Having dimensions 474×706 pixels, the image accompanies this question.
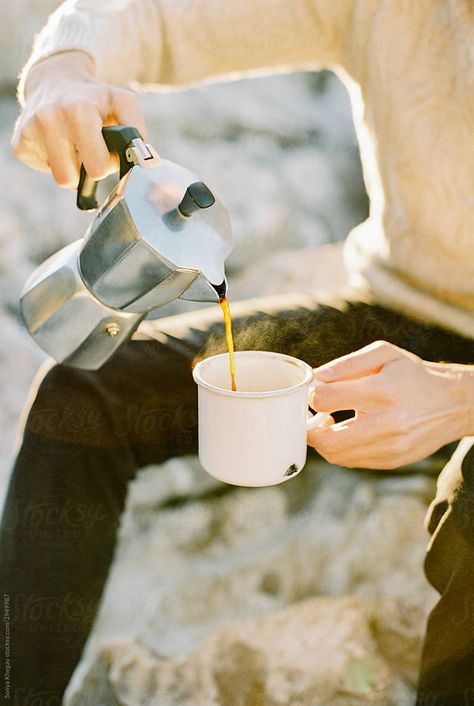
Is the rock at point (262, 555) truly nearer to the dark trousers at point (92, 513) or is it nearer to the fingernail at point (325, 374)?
the dark trousers at point (92, 513)

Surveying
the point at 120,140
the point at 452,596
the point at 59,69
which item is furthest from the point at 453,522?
the point at 59,69

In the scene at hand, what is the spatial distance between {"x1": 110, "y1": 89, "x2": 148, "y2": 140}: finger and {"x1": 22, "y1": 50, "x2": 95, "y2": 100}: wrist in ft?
0.23

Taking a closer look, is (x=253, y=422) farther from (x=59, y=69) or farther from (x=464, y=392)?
(x=59, y=69)

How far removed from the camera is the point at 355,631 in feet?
3.72

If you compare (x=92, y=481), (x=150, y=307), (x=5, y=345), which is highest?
(x=150, y=307)

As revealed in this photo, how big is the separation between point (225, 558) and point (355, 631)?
0.84 feet

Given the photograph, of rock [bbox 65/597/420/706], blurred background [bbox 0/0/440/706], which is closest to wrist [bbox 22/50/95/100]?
blurred background [bbox 0/0/440/706]

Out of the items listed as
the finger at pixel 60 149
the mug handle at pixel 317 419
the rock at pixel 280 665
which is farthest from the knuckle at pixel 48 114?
the rock at pixel 280 665

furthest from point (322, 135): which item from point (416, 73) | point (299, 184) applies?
point (416, 73)

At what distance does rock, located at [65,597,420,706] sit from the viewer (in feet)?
3.33

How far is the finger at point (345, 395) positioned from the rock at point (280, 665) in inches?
20.1

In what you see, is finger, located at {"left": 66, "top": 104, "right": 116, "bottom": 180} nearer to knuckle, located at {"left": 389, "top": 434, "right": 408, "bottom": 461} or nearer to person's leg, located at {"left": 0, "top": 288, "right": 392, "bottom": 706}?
person's leg, located at {"left": 0, "top": 288, "right": 392, "bottom": 706}

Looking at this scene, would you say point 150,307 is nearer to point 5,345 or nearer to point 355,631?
point 355,631

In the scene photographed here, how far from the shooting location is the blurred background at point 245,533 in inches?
42.0
